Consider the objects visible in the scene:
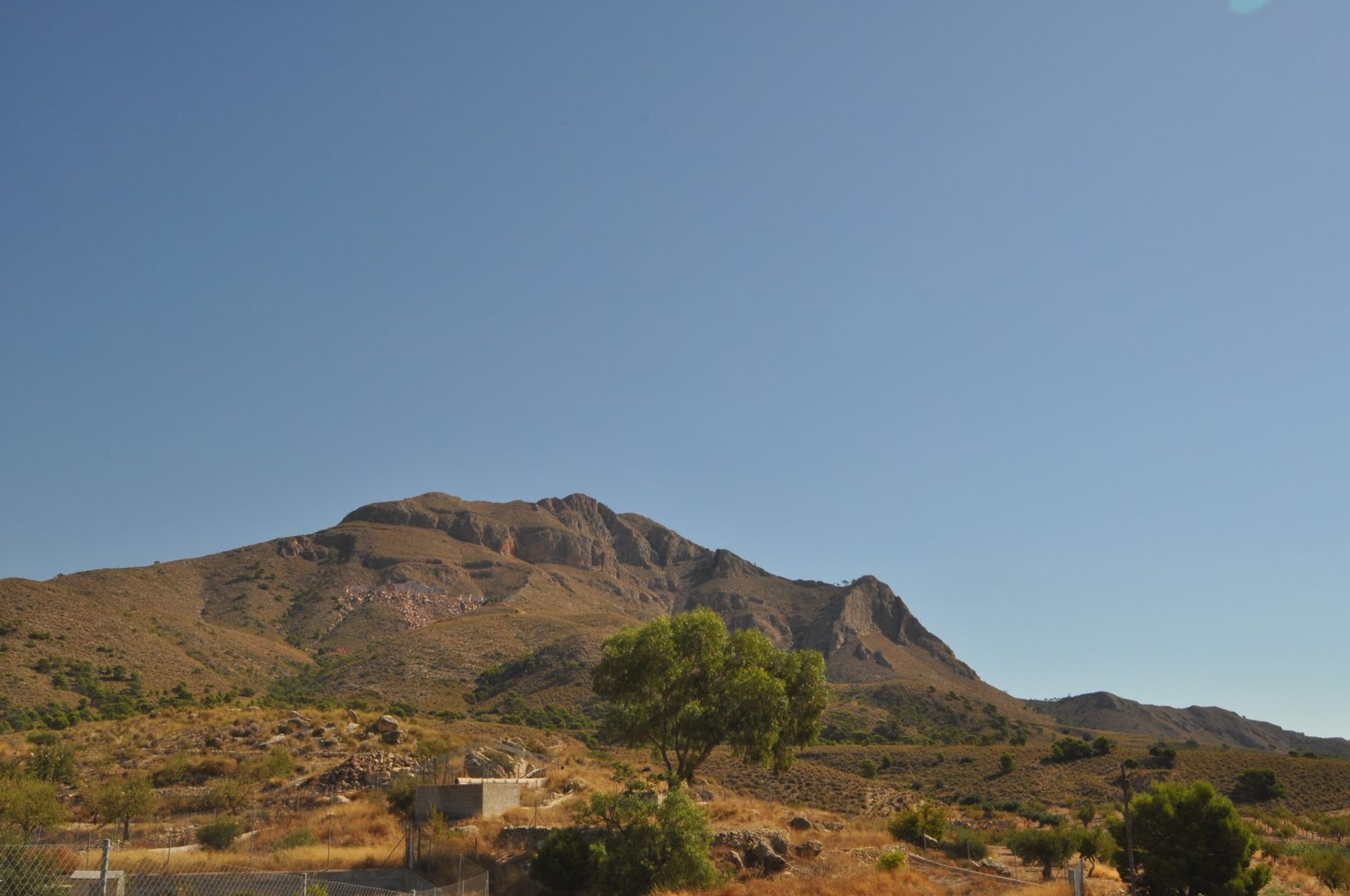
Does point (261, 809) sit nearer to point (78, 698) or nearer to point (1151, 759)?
point (78, 698)

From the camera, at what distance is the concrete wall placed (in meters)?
28.1

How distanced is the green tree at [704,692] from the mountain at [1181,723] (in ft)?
368

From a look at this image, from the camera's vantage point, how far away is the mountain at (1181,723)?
134 m

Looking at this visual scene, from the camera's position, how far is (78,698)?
2103 inches

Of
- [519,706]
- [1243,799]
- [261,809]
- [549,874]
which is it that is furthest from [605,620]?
[549,874]

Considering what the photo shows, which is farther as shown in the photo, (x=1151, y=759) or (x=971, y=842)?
(x=1151, y=759)

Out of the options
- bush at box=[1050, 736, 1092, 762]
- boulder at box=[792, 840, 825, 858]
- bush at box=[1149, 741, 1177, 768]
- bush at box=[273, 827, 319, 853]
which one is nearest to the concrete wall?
bush at box=[273, 827, 319, 853]

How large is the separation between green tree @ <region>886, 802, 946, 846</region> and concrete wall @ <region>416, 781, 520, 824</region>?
507 inches

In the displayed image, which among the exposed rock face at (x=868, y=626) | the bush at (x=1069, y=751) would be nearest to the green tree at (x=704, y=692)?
the bush at (x=1069, y=751)

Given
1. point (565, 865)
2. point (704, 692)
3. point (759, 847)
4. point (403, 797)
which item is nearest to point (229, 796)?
point (403, 797)

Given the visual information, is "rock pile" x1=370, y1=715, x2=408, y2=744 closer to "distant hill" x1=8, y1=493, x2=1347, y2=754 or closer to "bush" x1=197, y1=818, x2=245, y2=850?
"bush" x1=197, y1=818, x2=245, y2=850

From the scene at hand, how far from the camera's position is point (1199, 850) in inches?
862

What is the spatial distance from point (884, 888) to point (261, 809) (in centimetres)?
2140

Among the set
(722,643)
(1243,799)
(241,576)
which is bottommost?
(1243,799)
